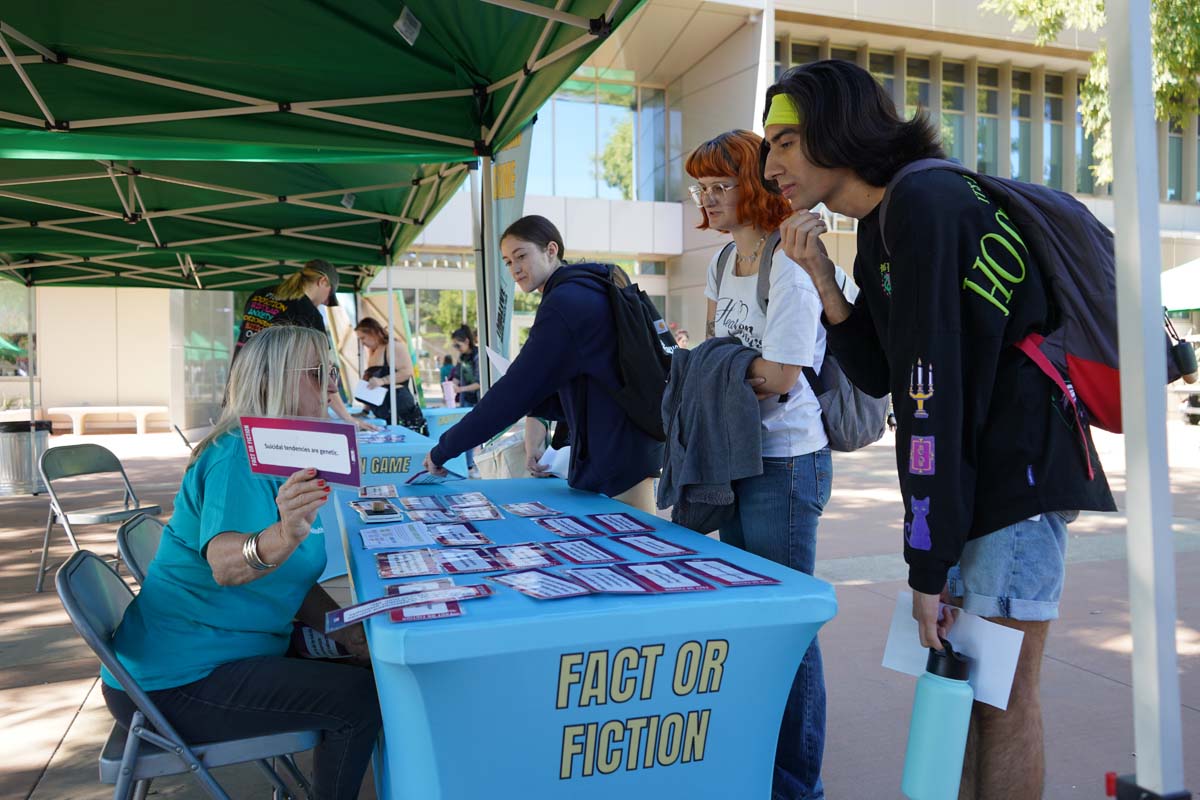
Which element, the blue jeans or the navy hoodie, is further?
the navy hoodie

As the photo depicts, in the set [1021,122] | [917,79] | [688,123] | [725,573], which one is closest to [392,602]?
[725,573]

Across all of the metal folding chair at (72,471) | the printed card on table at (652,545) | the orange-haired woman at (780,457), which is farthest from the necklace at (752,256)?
the metal folding chair at (72,471)

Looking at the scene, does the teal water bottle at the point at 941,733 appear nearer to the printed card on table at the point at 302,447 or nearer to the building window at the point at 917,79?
the printed card on table at the point at 302,447

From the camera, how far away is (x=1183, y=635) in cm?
409

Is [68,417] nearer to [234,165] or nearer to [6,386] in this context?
[6,386]

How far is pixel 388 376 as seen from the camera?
334 inches

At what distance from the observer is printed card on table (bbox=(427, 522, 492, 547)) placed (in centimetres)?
208

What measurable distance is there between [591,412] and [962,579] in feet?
4.32

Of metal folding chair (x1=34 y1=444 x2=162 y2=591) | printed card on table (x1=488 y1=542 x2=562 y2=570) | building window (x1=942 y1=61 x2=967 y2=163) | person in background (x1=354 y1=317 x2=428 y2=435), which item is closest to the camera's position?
printed card on table (x1=488 y1=542 x2=562 y2=570)

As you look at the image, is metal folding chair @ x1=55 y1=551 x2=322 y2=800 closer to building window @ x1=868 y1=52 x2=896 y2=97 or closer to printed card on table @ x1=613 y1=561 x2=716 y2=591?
printed card on table @ x1=613 y1=561 x2=716 y2=591

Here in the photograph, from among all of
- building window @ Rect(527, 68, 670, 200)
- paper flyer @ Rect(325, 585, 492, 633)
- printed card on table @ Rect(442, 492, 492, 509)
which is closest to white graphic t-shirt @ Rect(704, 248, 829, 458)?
printed card on table @ Rect(442, 492, 492, 509)

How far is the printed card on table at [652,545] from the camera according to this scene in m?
1.94

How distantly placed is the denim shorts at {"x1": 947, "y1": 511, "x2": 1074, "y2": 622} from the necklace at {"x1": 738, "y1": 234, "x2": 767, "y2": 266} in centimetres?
107

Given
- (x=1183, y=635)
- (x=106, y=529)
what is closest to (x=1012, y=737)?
(x=1183, y=635)
